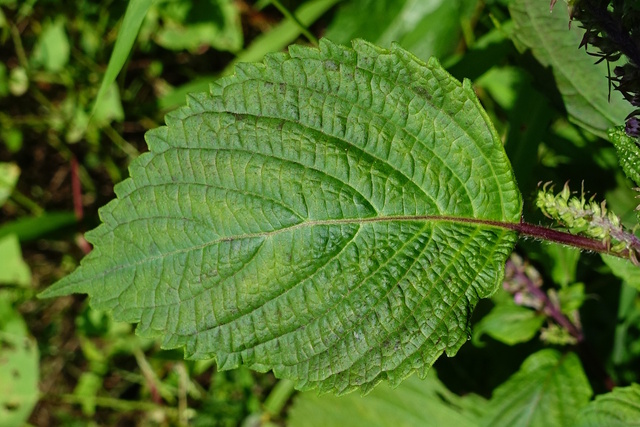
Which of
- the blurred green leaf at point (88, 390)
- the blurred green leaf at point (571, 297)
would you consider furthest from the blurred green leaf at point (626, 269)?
the blurred green leaf at point (88, 390)

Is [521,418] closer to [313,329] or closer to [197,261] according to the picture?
[313,329]

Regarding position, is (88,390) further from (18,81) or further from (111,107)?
(18,81)

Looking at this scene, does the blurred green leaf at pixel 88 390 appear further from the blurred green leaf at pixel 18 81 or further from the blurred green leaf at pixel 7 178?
the blurred green leaf at pixel 18 81

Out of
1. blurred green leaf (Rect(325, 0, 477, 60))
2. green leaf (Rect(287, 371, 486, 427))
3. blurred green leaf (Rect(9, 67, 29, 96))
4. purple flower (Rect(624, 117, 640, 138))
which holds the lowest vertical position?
green leaf (Rect(287, 371, 486, 427))

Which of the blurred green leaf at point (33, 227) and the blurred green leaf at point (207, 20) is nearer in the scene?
the blurred green leaf at point (33, 227)

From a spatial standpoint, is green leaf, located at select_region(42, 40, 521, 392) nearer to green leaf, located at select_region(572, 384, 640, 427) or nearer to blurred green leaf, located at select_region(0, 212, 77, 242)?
green leaf, located at select_region(572, 384, 640, 427)

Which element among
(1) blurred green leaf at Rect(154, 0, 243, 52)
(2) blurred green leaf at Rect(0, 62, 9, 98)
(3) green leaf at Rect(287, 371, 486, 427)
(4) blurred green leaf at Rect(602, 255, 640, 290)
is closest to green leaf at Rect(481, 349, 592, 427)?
(3) green leaf at Rect(287, 371, 486, 427)

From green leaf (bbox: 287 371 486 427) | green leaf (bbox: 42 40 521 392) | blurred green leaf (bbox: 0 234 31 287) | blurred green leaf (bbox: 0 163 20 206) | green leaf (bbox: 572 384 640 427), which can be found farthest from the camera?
blurred green leaf (bbox: 0 163 20 206)

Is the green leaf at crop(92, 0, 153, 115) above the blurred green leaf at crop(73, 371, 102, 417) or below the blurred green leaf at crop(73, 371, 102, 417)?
above
